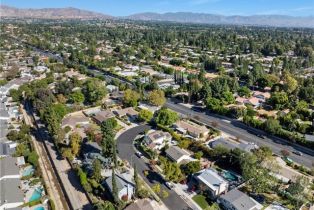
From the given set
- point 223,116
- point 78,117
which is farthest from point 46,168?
point 223,116

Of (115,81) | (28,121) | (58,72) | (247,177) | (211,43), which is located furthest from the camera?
(211,43)

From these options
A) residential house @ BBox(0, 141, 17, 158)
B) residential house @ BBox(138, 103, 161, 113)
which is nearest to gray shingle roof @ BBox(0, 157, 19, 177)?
residential house @ BBox(0, 141, 17, 158)

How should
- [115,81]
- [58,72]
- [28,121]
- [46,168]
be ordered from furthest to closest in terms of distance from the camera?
[58,72], [115,81], [28,121], [46,168]

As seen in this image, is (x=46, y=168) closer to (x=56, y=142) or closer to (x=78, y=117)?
(x=56, y=142)

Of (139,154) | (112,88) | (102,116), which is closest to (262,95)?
(112,88)

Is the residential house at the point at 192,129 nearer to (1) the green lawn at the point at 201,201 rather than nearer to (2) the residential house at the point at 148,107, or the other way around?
(2) the residential house at the point at 148,107

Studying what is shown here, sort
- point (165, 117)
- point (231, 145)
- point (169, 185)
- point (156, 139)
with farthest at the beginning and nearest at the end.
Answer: point (165, 117) → point (156, 139) → point (231, 145) → point (169, 185)

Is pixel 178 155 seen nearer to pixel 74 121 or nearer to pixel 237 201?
pixel 237 201
